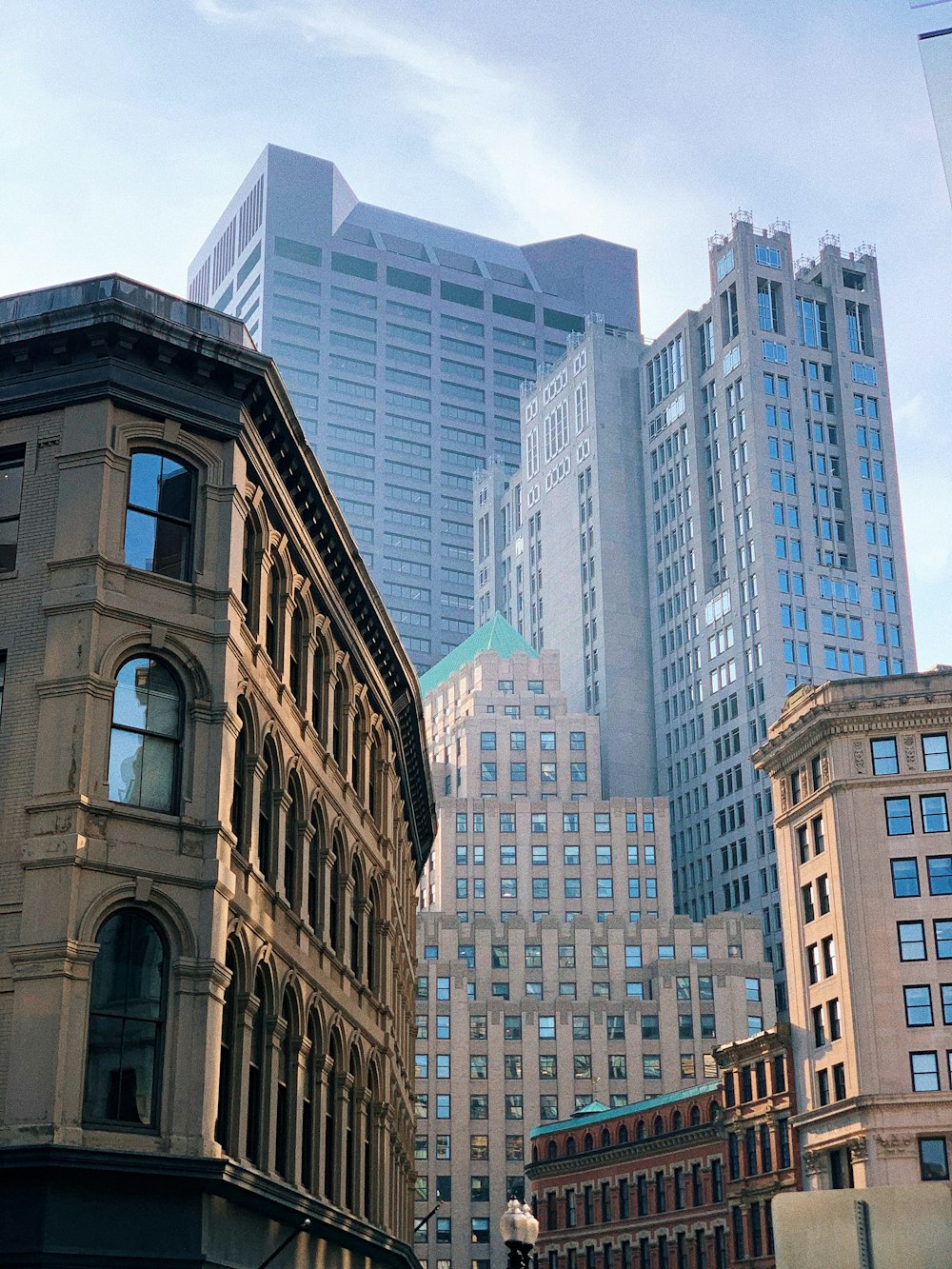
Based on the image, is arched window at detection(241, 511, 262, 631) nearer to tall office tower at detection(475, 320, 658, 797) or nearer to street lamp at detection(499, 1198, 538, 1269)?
street lamp at detection(499, 1198, 538, 1269)

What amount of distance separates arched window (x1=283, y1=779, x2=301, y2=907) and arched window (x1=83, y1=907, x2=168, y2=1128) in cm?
749

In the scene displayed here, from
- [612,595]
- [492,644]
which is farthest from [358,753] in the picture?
[612,595]

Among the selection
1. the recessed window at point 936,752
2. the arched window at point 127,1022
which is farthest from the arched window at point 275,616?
the recessed window at point 936,752

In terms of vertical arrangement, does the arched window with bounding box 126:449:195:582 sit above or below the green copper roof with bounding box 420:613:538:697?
below

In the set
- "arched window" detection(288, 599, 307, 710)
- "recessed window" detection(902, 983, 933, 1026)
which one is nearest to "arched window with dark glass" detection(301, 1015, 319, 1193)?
"arched window" detection(288, 599, 307, 710)

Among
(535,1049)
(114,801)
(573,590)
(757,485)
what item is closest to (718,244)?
(757,485)

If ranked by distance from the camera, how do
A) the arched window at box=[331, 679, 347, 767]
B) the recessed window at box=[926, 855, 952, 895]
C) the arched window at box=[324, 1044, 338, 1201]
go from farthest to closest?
1. the recessed window at box=[926, 855, 952, 895]
2. the arched window at box=[331, 679, 347, 767]
3. the arched window at box=[324, 1044, 338, 1201]

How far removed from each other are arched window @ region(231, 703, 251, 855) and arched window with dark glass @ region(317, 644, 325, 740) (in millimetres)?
7159

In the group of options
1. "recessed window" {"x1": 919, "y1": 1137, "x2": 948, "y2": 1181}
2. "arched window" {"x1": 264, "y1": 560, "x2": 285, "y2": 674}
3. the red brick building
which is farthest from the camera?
the red brick building

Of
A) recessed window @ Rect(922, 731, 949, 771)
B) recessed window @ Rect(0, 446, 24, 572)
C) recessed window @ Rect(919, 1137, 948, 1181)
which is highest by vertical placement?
recessed window @ Rect(922, 731, 949, 771)

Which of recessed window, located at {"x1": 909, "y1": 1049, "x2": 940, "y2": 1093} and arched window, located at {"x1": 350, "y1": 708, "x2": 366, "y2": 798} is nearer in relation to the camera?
arched window, located at {"x1": 350, "y1": 708, "x2": 366, "y2": 798}

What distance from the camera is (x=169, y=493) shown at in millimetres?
33188

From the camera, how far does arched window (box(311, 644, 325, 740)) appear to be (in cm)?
4147

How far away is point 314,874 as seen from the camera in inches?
1581
